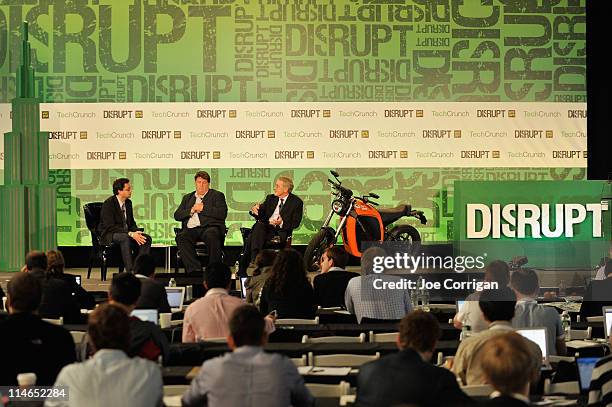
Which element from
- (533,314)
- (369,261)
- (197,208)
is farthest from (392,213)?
(533,314)

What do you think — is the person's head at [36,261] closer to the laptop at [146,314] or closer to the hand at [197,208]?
the laptop at [146,314]

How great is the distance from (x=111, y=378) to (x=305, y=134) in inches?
369

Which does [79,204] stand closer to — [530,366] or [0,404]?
[0,404]

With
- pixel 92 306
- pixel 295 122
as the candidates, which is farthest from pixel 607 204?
pixel 92 306

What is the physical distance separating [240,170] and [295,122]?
873mm

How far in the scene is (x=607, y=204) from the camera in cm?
1123

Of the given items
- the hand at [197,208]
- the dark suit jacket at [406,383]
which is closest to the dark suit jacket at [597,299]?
the dark suit jacket at [406,383]

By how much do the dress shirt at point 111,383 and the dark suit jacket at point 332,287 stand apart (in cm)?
424

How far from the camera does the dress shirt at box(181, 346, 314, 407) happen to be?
3.89m

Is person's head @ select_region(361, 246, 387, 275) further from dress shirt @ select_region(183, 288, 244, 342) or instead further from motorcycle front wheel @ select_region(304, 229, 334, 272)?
motorcycle front wheel @ select_region(304, 229, 334, 272)

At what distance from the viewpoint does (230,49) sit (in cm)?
1298

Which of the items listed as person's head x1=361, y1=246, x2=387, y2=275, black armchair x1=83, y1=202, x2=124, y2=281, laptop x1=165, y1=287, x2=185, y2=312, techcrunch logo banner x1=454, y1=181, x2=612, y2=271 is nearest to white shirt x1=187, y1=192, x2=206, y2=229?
black armchair x1=83, y1=202, x2=124, y2=281

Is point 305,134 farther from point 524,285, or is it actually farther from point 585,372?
point 585,372

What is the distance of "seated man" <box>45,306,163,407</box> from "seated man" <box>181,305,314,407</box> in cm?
19
